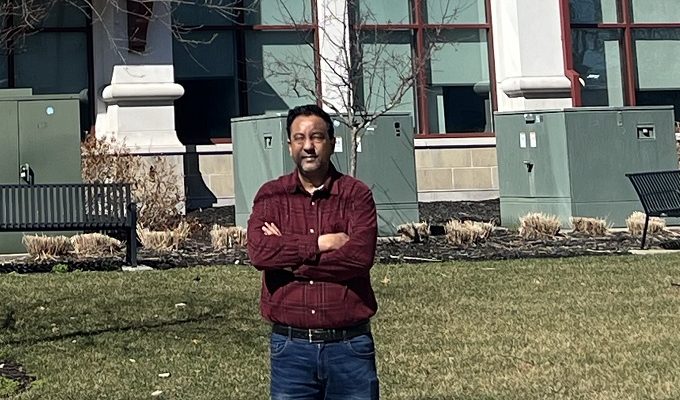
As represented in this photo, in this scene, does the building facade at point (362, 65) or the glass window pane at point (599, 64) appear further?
the glass window pane at point (599, 64)

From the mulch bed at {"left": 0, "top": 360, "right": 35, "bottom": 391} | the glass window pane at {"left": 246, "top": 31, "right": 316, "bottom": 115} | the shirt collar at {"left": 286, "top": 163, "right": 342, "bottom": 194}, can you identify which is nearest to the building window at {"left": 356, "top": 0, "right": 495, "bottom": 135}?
the glass window pane at {"left": 246, "top": 31, "right": 316, "bottom": 115}

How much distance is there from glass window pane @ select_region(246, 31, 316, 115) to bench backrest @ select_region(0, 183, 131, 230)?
25.9 ft

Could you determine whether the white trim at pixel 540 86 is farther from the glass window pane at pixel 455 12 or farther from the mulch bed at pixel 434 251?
the mulch bed at pixel 434 251

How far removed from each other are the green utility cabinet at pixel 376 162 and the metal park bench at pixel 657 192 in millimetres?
3493

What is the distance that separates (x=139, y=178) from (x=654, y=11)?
12291 millimetres

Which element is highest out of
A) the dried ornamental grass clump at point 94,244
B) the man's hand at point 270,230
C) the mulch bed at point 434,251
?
the dried ornamental grass clump at point 94,244

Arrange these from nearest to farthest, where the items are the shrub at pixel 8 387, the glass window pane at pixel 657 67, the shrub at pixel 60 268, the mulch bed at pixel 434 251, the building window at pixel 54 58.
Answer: the shrub at pixel 8 387
the shrub at pixel 60 268
the mulch bed at pixel 434 251
the building window at pixel 54 58
the glass window pane at pixel 657 67

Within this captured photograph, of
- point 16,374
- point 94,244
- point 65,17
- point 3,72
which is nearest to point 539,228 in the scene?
point 94,244

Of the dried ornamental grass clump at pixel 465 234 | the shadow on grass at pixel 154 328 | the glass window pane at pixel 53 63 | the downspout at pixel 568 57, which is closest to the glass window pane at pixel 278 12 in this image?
the glass window pane at pixel 53 63

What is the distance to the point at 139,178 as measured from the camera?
51.1 feet

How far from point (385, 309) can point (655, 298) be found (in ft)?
7.80

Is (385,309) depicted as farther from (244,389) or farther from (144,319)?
(244,389)

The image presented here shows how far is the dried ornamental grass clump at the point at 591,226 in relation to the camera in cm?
1366

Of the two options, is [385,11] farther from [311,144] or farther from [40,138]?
[311,144]
